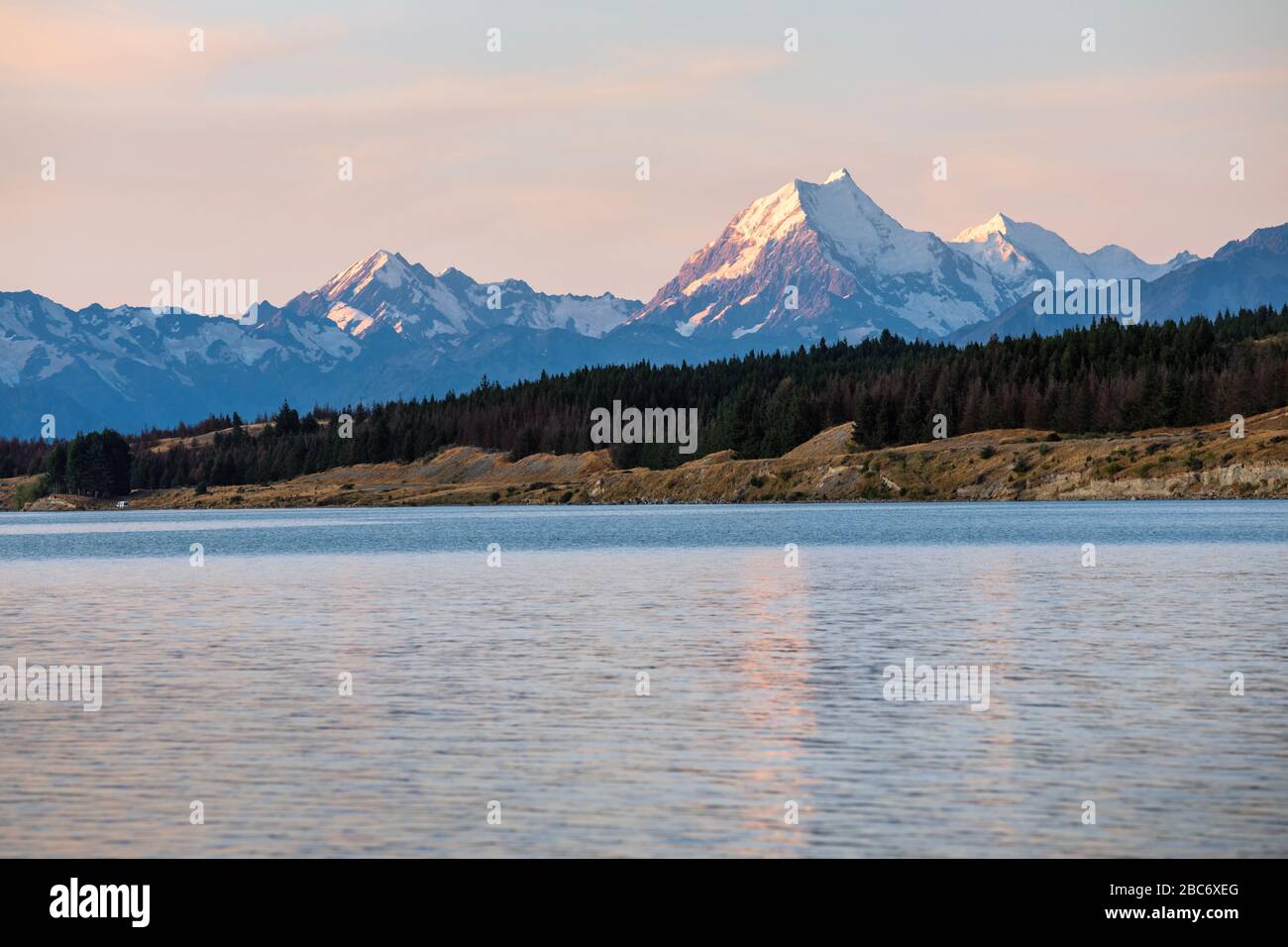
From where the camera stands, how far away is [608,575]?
283 ft

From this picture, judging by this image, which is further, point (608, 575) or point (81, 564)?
point (81, 564)

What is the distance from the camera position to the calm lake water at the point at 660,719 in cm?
2450

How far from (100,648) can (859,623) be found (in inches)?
1003

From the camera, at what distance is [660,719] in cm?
3522

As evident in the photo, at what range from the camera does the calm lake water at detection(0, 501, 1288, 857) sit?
80.4ft

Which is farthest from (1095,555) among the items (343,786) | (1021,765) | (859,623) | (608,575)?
(343,786)
